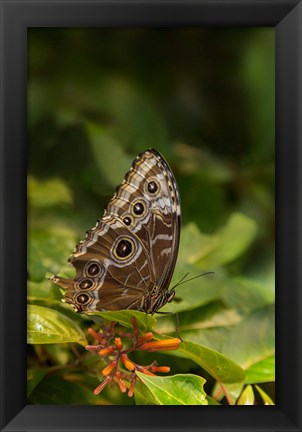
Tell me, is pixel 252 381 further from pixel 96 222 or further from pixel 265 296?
pixel 96 222

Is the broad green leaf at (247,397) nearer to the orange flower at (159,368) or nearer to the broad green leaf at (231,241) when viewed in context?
the orange flower at (159,368)

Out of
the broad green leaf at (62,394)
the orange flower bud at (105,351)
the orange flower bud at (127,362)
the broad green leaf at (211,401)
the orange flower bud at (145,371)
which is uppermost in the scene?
the orange flower bud at (105,351)

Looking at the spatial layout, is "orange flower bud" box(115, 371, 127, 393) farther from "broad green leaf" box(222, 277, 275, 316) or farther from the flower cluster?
"broad green leaf" box(222, 277, 275, 316)

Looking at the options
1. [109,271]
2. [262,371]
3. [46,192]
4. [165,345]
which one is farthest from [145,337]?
[46,192]

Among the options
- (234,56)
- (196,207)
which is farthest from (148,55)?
(196,207)

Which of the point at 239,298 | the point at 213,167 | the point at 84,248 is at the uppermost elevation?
the point at 213,167

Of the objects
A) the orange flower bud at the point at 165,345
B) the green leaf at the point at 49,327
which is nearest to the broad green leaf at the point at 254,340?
the orange flower bud at the point at 165,345
